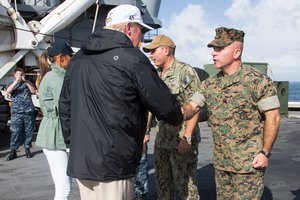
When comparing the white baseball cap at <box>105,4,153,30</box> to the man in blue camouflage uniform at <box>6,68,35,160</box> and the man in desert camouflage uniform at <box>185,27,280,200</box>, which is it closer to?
the man in desert camouflage uniform at <box>185,27,280,200</box>

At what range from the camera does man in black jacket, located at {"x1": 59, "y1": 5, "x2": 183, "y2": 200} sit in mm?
2316

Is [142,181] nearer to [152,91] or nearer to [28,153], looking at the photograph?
[152,91]

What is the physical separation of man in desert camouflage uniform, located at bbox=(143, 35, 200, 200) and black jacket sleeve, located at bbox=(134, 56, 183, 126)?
1.39 metres

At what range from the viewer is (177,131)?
4031 millimetres

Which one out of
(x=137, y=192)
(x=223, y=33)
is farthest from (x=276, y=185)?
(x=223, y=33)

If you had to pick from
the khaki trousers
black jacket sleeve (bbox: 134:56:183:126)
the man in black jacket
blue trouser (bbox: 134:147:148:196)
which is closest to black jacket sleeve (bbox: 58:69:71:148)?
the man in black jacket

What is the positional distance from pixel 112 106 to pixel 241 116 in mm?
1225

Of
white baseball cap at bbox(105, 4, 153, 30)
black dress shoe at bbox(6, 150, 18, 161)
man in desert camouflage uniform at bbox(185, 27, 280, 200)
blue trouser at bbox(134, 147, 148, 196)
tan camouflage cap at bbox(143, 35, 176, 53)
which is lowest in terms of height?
black dress shoe at bbox(6, 150, 18, 161)

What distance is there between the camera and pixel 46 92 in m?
3.87

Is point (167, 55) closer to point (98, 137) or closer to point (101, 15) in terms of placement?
point (98, 137)

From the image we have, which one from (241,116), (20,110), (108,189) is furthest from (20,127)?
(108,189)

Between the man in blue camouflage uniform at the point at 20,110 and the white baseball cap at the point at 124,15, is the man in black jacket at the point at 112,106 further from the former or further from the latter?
the man in blue camouflage uniform at the point at 20,110

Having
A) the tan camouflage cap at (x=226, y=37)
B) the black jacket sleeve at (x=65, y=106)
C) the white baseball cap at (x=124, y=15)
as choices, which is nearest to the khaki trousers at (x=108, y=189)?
the black jacket sleeve at (x=65, y=106)

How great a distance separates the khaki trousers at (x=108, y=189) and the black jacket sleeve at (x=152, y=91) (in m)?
0.48
